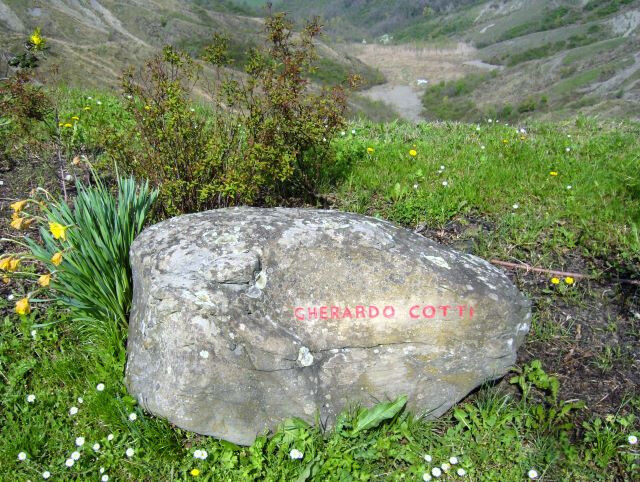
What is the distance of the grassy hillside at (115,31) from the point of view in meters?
66.3

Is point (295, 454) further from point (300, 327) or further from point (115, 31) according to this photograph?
point (115, 31)

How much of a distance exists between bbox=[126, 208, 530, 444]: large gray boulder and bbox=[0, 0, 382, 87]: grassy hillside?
128 ft

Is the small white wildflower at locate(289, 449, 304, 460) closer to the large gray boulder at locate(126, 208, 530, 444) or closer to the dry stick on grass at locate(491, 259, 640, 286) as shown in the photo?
the large gray boulder at locate(126, 208, 530, 444)

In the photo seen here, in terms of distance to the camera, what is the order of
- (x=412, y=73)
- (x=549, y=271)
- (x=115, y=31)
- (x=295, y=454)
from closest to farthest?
(x=295, y=454), (x=549, y=271), (x=115, y=31), (x=412, y=73)

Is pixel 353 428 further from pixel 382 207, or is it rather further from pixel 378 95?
pixel 378 95

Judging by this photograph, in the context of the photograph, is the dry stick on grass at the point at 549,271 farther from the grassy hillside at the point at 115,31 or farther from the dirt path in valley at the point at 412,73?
the dirt path in valley at the point at 412,73

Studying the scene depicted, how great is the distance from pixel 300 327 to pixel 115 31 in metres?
155

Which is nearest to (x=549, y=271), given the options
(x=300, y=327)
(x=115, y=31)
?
Answer: (x=300, y=327)

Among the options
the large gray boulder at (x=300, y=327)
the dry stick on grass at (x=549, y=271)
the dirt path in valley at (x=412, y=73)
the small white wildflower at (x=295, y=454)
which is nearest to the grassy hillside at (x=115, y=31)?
the dirt path in valley at (x=412, y=73)

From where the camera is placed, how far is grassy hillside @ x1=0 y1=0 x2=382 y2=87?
218 ft

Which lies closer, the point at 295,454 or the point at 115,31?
the point at 295,454

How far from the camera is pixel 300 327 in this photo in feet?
9.31

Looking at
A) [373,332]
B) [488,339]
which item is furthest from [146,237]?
[488,339]

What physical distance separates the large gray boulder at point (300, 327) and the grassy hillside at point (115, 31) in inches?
1537
